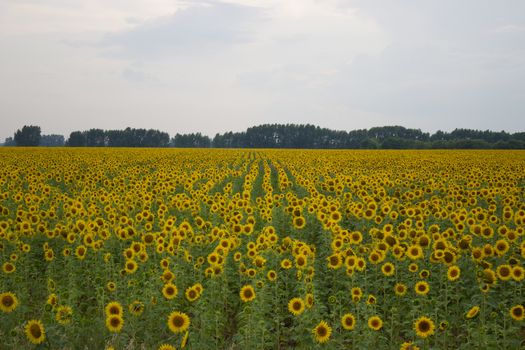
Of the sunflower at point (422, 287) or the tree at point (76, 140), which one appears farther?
the tree at point (76, 140)

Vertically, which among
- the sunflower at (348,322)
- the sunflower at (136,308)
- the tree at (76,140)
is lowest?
the sunflower at (136,308)

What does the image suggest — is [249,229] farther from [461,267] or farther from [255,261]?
[461,267]

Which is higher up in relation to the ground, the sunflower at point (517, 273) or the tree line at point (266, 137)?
the tree line at point (266, 137)

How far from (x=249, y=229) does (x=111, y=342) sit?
3.71m

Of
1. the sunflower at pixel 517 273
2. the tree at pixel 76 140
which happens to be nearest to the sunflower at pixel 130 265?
the sunflower at pixel 517 273

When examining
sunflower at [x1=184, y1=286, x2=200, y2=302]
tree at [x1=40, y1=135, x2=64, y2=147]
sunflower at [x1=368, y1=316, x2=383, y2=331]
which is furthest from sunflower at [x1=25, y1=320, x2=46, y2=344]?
tree at [x1=40, y1=135, x2=64, y2=147]

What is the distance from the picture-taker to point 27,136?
110000 mm

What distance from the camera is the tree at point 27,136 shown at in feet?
358

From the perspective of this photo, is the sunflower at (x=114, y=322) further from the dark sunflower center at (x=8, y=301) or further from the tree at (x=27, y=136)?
the tree at (x=27, y=136)

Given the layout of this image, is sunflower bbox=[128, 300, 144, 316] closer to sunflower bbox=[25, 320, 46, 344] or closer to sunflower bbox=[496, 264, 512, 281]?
sunflower bbox=[25, 320, 46, 344]

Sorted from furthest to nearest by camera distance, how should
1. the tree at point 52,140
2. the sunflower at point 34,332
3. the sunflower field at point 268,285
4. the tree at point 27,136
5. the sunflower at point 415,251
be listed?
the tree at point 52,140, the tree at point 27,136, the sunflower at point 415,251, the sunflower field at point 268,285, the sunflower at point 34,332

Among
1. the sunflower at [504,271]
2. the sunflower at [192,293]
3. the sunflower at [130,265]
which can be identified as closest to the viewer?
the sunflower at [192,293]

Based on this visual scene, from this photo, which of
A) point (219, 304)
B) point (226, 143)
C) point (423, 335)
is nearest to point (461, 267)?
point (423, 335)

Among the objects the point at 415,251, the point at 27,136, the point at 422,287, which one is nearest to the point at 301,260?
the point at 422,287
